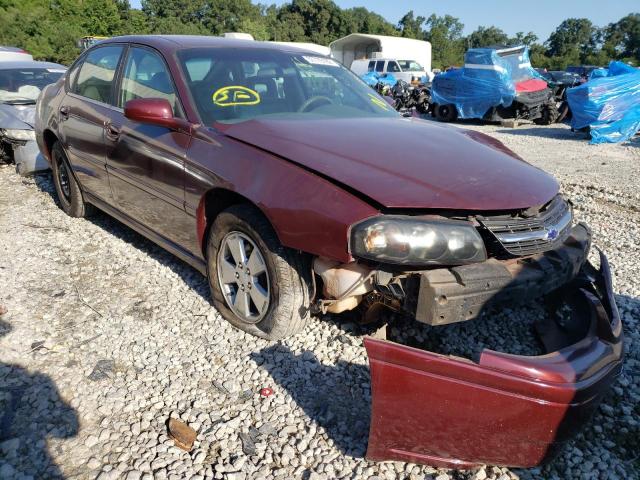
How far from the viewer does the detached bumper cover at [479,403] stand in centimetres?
176

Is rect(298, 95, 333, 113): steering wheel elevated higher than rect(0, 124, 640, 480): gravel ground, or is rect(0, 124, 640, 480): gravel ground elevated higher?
rect(298, 95, 333, 113): steering wheel

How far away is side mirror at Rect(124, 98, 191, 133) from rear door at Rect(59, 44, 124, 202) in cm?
84

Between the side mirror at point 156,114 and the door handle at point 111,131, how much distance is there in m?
0.61

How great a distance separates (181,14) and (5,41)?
3941cm

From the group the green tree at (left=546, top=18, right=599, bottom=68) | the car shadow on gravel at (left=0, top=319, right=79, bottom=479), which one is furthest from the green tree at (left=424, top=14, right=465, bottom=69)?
the car shadow on gravel at (left=0, top=319, right=79, bottom=479)

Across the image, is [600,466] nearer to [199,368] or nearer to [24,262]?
[199,368]

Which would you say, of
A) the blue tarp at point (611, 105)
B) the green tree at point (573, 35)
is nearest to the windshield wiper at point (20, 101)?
the blue tarp at point (611, 105)

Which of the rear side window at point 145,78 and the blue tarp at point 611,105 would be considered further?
the blue tarp at point 611,105

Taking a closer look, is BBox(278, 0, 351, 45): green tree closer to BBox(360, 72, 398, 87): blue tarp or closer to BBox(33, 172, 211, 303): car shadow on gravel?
BBox(360, 72, 398, 87): blue tarp

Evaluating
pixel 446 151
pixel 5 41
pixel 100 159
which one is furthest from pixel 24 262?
pixel 5 41

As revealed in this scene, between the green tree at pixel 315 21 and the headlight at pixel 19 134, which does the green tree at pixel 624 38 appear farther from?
the headlight at pixel 19 134

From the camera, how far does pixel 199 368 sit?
2629 millimetres

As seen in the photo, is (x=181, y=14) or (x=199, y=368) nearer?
(x=199, y=368)

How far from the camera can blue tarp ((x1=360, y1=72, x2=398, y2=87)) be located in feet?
70.4
